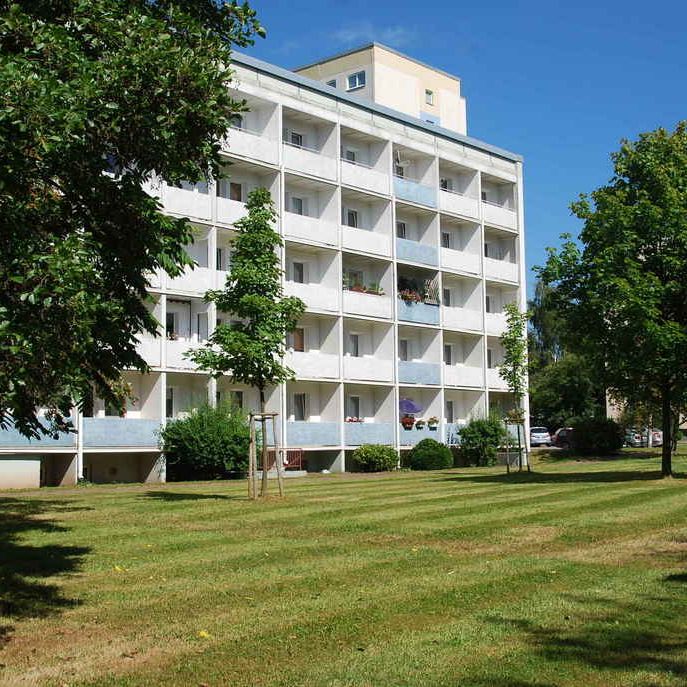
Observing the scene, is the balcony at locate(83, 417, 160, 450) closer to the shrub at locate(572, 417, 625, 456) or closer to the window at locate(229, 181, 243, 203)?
the window at locate(229, 181, 243, 203)

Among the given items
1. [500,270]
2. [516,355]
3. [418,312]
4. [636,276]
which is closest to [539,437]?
[500,270]

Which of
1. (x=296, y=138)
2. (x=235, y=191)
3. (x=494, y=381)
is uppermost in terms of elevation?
(x=296, y=138)

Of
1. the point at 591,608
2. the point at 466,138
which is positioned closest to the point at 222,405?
the point at 466,138

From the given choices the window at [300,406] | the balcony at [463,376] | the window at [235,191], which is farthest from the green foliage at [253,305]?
the balcony at [463,376]

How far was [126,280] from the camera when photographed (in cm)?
1108

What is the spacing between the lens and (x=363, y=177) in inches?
1922

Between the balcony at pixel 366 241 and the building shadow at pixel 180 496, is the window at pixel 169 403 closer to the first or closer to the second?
the balcony at pixel 366 241

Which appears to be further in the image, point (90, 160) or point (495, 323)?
point (495, 323)

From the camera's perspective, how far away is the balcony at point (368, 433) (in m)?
46.8

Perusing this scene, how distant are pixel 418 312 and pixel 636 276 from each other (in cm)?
2419

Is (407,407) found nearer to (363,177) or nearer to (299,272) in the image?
(299,272)

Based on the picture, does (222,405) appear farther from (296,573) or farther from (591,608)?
(591,608)

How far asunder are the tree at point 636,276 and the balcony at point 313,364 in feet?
53.8

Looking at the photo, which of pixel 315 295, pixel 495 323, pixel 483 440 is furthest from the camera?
pixel 495 323
